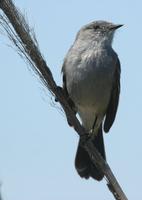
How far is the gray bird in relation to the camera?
21.1ft

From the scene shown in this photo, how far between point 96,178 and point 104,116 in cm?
129

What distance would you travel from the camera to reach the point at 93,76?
6.43 m

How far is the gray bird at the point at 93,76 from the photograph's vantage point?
643 cm

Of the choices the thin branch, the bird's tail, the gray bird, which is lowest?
the bird's tail

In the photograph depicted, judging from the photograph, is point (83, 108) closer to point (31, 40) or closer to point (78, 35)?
point (78, 35)

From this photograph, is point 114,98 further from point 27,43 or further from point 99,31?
point 27,43

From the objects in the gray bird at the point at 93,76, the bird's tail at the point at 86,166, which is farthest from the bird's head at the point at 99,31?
the bird's tail at the point at 86,166

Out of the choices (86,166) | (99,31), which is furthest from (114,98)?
(86,166)

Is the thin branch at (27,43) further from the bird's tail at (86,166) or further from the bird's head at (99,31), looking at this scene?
the bird's head at (99,31)

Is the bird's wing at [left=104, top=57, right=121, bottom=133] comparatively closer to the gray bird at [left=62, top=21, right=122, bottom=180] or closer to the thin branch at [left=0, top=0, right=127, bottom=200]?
the gray bird at [left=62, top=21, right=122, bottom=180]

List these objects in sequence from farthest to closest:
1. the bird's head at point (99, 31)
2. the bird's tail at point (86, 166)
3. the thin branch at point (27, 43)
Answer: the bird's head at point (99, 31) < the bird's tail at point (86, 166) < the thin branch at point (27, 43)

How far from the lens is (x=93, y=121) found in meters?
6.93

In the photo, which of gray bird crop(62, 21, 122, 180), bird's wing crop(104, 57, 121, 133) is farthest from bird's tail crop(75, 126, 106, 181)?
bird's wing crop(104, 57, 121, 133)

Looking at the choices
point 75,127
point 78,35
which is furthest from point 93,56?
point 75,127
